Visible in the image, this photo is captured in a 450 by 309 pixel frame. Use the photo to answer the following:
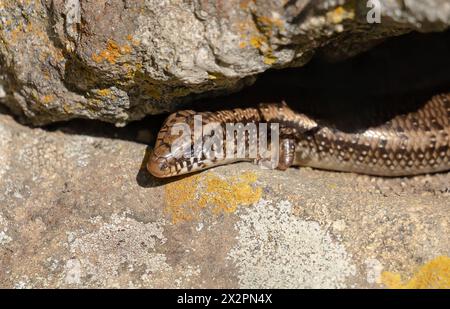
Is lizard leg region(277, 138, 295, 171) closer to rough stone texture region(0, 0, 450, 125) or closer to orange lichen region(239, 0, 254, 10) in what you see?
rough stone texture region(0, 0, 450, 125)

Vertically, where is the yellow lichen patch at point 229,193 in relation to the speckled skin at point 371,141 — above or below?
above

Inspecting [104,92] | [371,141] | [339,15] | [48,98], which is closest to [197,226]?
[104,92]

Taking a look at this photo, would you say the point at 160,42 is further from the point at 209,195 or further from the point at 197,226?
the point at 197,226

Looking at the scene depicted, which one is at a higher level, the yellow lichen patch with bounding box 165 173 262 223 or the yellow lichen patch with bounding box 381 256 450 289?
the yellow lichen patch with bounding box 165 173 262 223

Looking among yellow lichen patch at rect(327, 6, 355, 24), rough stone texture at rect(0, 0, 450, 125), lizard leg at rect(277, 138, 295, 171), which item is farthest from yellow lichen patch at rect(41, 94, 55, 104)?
yellow lichen patch at rect(327, 6, 355, 24)

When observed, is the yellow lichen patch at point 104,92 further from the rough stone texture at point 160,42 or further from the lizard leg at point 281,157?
the lizard leg at point 281,157

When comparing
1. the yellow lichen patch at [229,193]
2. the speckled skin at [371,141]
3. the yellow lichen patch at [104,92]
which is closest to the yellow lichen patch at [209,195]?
the yellow lichen patch at [229,193]

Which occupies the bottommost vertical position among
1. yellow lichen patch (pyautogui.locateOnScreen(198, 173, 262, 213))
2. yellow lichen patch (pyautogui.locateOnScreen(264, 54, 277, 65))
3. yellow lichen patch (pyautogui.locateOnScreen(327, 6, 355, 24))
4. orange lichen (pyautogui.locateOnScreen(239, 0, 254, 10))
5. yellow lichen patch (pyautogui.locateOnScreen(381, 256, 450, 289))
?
yellow lichen patch (pyautogui.locateOnScreen(381, 256, 450, 289))
